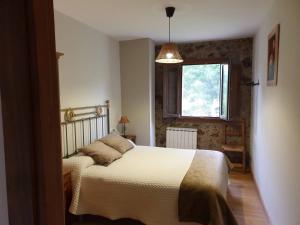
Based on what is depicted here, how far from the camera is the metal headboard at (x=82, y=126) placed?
115 inches

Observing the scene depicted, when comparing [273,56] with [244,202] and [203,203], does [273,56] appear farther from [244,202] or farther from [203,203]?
[244,202]

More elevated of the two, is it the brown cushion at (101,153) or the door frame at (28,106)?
the door frame at (28,106)

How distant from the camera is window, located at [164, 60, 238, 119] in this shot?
183 inches

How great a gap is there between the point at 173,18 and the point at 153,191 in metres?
2.22

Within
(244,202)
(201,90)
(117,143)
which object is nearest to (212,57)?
(201,90)

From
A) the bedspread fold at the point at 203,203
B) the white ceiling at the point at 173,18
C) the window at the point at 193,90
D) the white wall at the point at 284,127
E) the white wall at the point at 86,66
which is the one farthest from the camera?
the window at the point at 193,90

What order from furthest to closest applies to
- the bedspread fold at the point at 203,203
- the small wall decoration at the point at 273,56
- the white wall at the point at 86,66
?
the white wall at the point at 86,66, the small wall decoration at the point at 273,56, the bedspread fold at the point at 203,203

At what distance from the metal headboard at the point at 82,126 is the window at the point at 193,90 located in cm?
143

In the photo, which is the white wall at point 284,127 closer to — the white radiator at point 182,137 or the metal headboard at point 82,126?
the white radiator at point 182,137

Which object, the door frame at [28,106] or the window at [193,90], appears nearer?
the door frame at [28,106]

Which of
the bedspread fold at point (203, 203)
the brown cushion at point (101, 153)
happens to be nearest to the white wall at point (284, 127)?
the bedspread fold at point (203, 203)

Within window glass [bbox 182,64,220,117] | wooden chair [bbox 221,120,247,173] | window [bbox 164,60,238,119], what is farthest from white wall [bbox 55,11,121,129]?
wooden chair [bbox 221,120,247,173]

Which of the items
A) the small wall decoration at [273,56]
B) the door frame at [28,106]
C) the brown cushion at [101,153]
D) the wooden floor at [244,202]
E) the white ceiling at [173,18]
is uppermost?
the white ceiling at [173,18]

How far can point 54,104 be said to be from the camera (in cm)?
66
